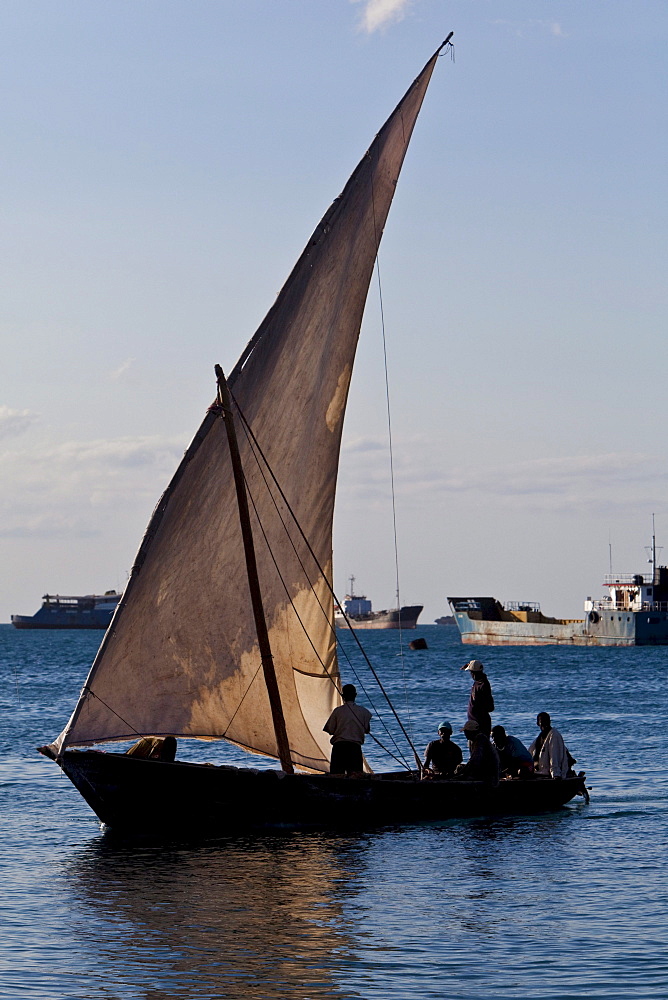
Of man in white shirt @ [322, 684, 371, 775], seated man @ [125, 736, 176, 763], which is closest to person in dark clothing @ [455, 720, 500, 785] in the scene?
man in white shirt @ [322, 684, 371, 775]

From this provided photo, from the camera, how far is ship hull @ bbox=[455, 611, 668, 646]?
126 meters

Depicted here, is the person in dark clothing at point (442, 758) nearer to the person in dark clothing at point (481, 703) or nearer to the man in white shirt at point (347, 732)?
the person in dark clothing at point (481, 703)

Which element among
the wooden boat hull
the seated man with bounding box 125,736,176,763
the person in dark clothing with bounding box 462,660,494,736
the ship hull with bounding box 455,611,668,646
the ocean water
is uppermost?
the ship hull with bounding box 455,611,668,646

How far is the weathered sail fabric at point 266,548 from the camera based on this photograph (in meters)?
20.0

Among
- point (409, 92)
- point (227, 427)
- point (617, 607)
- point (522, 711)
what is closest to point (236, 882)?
point (227, 427)

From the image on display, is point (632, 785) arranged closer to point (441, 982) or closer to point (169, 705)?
point (169, 705)

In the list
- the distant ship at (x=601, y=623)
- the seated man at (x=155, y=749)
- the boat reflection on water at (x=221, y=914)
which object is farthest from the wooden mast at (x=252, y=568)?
the distant ship at (x=601, y=623)

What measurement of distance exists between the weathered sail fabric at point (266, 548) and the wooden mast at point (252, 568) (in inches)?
9.7

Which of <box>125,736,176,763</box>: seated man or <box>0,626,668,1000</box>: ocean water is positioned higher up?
<box>125,736,176,763</box>: seated man

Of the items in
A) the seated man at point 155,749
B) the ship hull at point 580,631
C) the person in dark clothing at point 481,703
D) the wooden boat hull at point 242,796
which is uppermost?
the ship hull at point 580,631

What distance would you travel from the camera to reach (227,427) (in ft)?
66.7

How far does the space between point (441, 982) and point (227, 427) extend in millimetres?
9569

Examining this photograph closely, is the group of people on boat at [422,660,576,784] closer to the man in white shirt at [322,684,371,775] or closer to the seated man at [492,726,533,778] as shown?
A: the seated man at [492,726,533,778]

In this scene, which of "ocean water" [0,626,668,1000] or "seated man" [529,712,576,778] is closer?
"ocean water" [0,626,668,1000]
